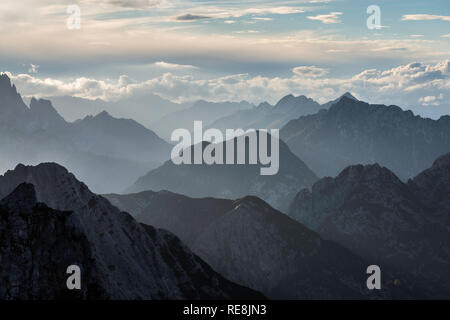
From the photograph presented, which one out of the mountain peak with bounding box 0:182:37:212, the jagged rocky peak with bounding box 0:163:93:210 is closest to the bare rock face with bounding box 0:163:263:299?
the jagged rocky peak with bounding box 0:163:93:210

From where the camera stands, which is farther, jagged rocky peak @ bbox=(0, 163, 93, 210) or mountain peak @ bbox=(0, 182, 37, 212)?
jagged rocky peak @ bbox=(0, 163, 93, 210)

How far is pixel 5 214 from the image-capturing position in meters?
125

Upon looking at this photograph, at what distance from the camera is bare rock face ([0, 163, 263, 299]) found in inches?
4759

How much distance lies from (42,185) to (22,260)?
6485cm

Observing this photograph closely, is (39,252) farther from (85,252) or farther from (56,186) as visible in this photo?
(56,186)

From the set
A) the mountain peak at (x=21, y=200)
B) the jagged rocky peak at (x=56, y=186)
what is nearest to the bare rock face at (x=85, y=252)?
the jagged rocky peak at (x=56, y=186)

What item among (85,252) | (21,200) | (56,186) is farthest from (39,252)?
(56,186)

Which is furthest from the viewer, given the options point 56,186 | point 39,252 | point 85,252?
point 56,186

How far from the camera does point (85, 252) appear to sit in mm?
129000

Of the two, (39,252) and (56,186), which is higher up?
(56,186)

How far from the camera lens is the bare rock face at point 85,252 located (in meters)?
121

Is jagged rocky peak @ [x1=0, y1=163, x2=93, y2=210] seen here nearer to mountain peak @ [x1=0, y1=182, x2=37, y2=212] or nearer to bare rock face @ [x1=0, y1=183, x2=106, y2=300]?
mountain peak @ [x1=0, y1=182, x2=37, y2=212]

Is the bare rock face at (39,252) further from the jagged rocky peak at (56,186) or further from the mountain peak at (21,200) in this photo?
the jagged rocky peak at (56,186)
